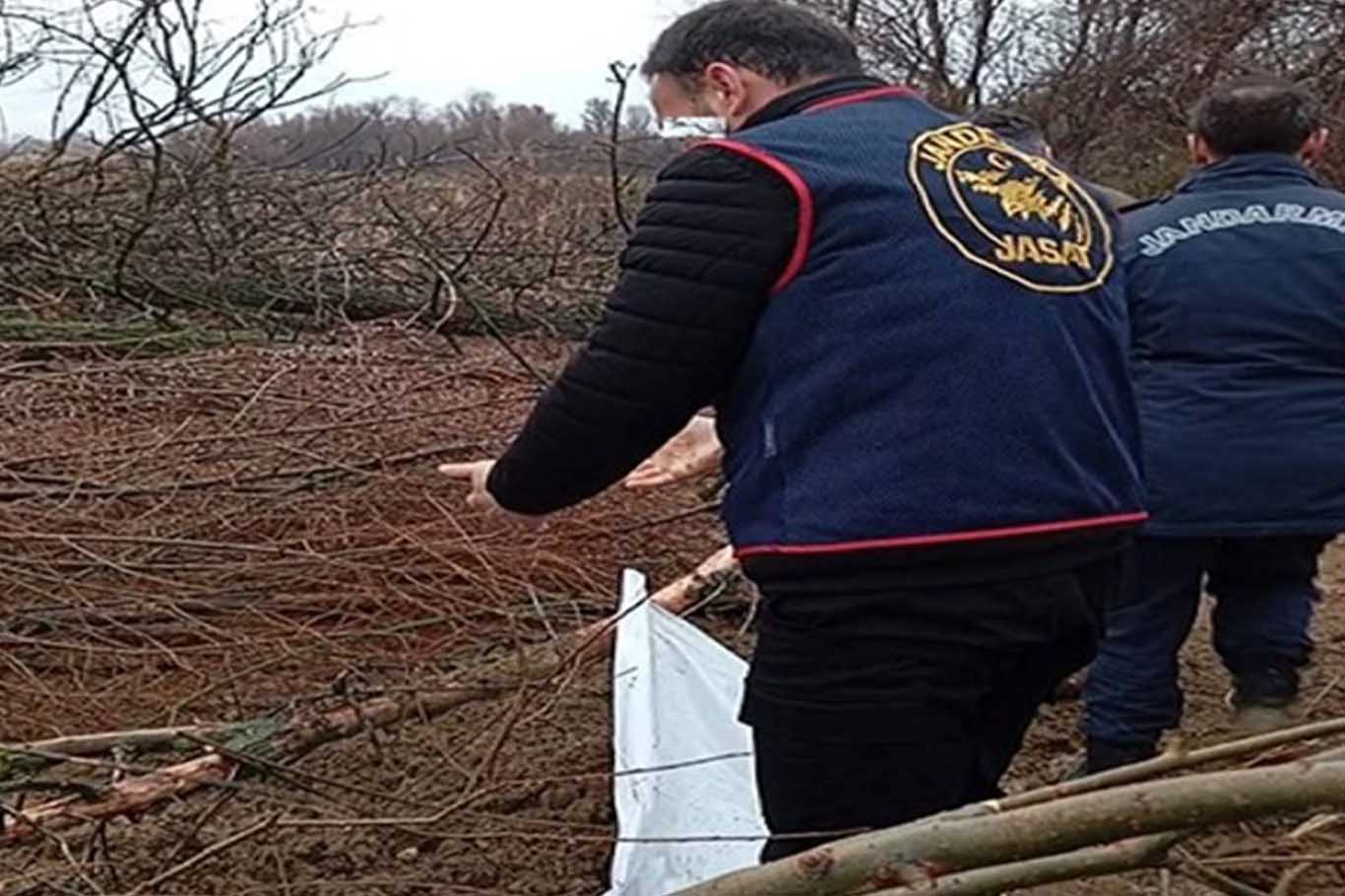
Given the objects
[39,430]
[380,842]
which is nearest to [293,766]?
[380,842]

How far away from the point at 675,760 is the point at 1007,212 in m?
1.08

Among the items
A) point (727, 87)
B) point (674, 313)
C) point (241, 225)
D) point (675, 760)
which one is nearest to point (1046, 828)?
point (674, 313)

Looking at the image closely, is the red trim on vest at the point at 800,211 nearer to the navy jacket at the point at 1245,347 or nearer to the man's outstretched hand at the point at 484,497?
the man's outstretched hand at the point at 484,497

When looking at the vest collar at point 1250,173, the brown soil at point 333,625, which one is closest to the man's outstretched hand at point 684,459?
the brown soil at point 333,625

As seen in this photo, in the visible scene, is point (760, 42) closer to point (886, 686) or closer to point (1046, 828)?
point (886, 686)

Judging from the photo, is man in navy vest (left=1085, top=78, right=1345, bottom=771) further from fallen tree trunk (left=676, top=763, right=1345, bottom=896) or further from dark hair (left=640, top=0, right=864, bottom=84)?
fallen tree trunk (left=676, top=763, right=1345, bottom=896)

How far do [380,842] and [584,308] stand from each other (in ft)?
18.3

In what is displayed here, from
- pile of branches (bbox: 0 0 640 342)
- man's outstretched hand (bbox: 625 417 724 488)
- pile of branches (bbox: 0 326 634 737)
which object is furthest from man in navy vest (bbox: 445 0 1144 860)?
pile of branches (bbox: 0 0 640 342)

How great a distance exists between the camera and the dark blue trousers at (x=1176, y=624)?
341cm

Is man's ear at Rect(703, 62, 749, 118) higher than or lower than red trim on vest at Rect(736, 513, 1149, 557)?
higher

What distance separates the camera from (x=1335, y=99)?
1528cm

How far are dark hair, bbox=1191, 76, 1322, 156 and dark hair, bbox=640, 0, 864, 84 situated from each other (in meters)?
1.46

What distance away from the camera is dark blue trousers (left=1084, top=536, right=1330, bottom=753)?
3.41 metres

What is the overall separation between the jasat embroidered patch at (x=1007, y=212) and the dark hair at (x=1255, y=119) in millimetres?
1297
